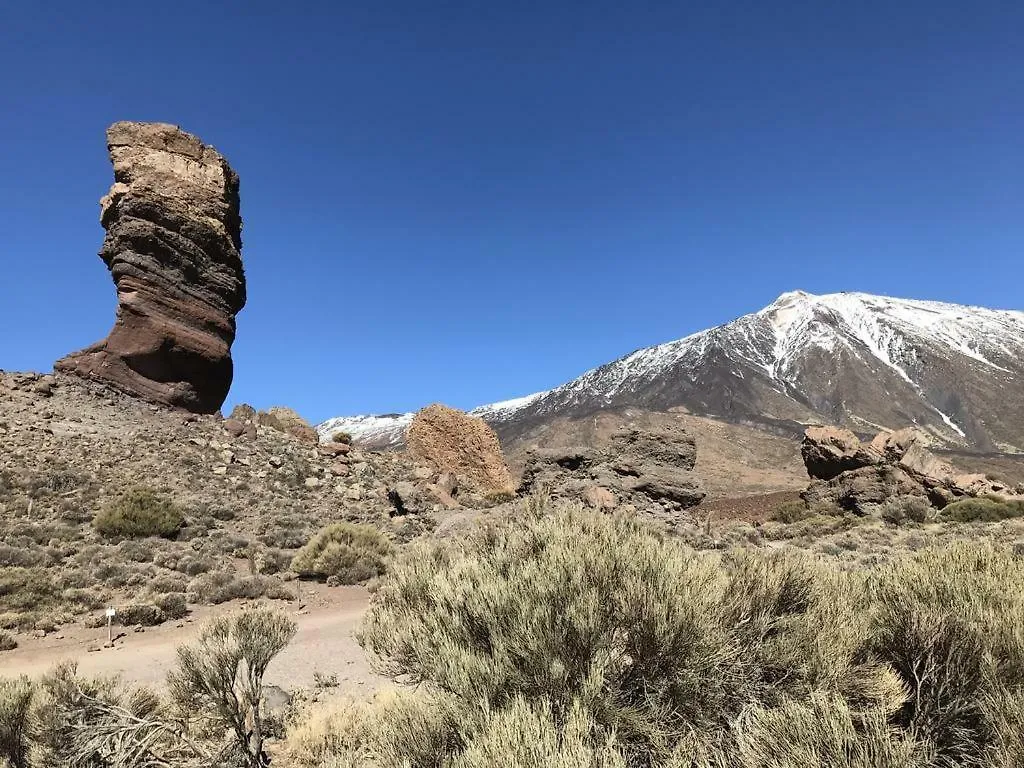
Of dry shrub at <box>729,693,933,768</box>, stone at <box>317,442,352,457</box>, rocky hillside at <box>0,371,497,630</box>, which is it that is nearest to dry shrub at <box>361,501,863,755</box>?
dry shrub at <box>729,693,933,768</box>

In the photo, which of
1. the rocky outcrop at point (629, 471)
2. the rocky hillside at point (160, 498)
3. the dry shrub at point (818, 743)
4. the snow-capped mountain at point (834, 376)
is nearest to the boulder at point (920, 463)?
the rocky outcrop at point (629, 471)

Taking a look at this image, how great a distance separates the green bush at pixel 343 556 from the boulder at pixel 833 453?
2116 centimetres

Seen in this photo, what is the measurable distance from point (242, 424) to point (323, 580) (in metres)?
14.6

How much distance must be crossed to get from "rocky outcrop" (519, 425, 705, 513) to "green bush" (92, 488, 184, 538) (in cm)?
1029

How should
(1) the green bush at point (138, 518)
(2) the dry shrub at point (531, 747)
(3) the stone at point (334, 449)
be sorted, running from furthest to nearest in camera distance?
(3) the stone at point (334, 449)
(1) the green bush at point (138, 518)
(2) the dry shrub at point (531, 747)

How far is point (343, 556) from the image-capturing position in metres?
14.3

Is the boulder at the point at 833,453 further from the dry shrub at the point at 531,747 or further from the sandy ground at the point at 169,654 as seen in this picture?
the dry shrub at the point at 531,747

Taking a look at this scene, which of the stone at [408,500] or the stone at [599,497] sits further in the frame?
the stone at [408,500]

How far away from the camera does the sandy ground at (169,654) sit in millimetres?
7695

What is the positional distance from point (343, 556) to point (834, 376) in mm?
147403

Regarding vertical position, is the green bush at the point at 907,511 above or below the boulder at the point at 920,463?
below

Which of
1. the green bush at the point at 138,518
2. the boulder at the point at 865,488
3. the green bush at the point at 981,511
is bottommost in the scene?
the green bush at the point at 981,511

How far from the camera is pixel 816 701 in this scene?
8.45 ft

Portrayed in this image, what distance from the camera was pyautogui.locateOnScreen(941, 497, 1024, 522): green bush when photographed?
19.0 meters
